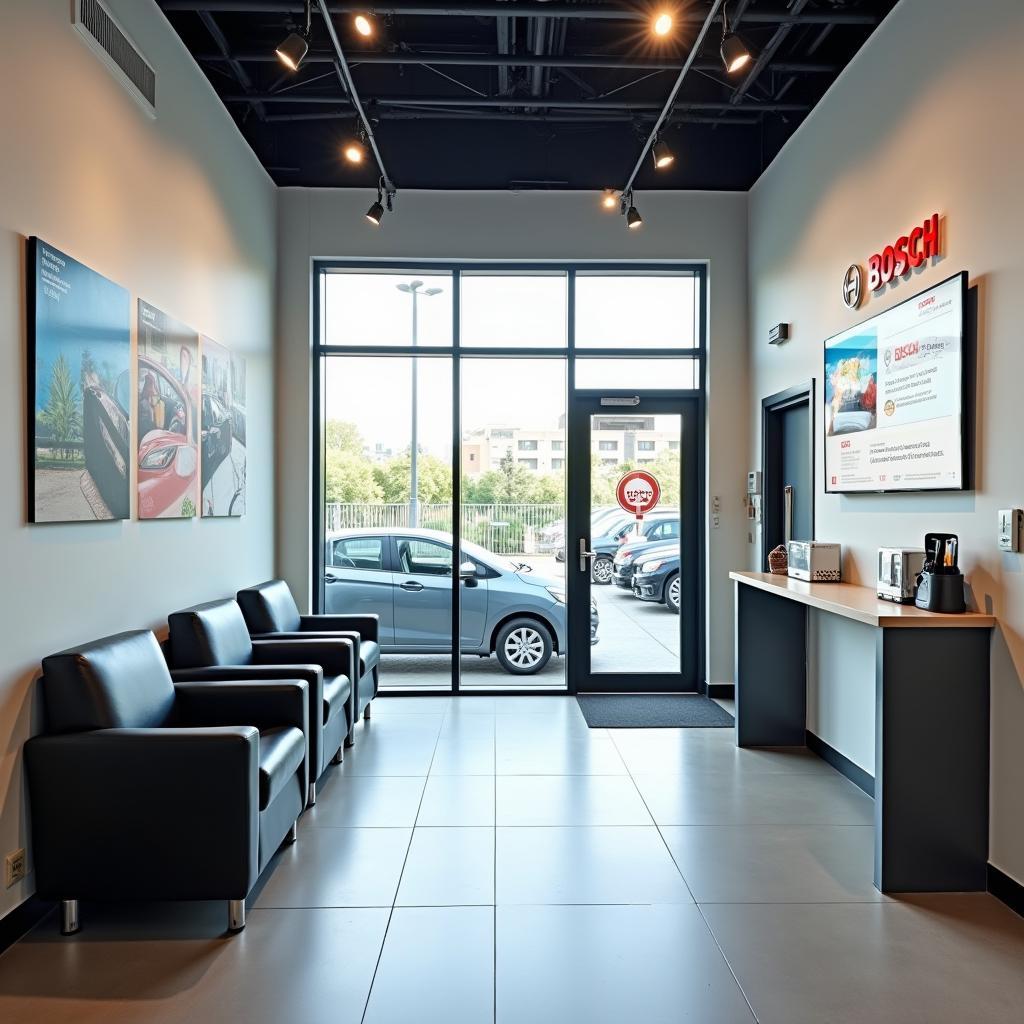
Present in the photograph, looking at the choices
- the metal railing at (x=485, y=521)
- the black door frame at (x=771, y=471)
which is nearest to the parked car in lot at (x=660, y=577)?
the metal railing at (x=485, y=521)

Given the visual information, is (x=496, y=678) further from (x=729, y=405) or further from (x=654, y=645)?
(x=729, y=405)

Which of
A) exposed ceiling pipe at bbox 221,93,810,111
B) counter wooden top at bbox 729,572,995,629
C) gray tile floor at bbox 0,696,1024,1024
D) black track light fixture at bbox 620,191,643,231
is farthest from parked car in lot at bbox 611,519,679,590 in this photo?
exposed ceiling pipe at bbox 221,93,810,111

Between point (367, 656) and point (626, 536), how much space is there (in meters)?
2.32

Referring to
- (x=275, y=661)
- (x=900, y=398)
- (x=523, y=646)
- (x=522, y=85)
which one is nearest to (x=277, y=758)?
(x=275, y=661)

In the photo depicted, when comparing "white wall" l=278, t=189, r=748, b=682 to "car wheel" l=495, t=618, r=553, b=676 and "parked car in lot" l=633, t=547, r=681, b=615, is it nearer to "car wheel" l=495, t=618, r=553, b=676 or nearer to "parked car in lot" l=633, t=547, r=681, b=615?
"parked car in lot" l=633, t=547, r=681, b=615

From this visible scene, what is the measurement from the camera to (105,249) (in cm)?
342

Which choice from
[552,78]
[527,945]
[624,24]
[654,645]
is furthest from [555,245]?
[527,945]

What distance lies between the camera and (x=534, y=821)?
3793 mm

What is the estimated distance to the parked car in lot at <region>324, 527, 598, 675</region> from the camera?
631 centimetres

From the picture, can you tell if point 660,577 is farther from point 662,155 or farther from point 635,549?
point 662,155

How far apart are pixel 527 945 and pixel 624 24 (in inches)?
206

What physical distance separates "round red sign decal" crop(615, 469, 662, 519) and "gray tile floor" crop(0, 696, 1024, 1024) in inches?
103

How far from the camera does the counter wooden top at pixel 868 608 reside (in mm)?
3125

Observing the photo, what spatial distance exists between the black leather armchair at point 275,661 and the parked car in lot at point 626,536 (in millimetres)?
2319
